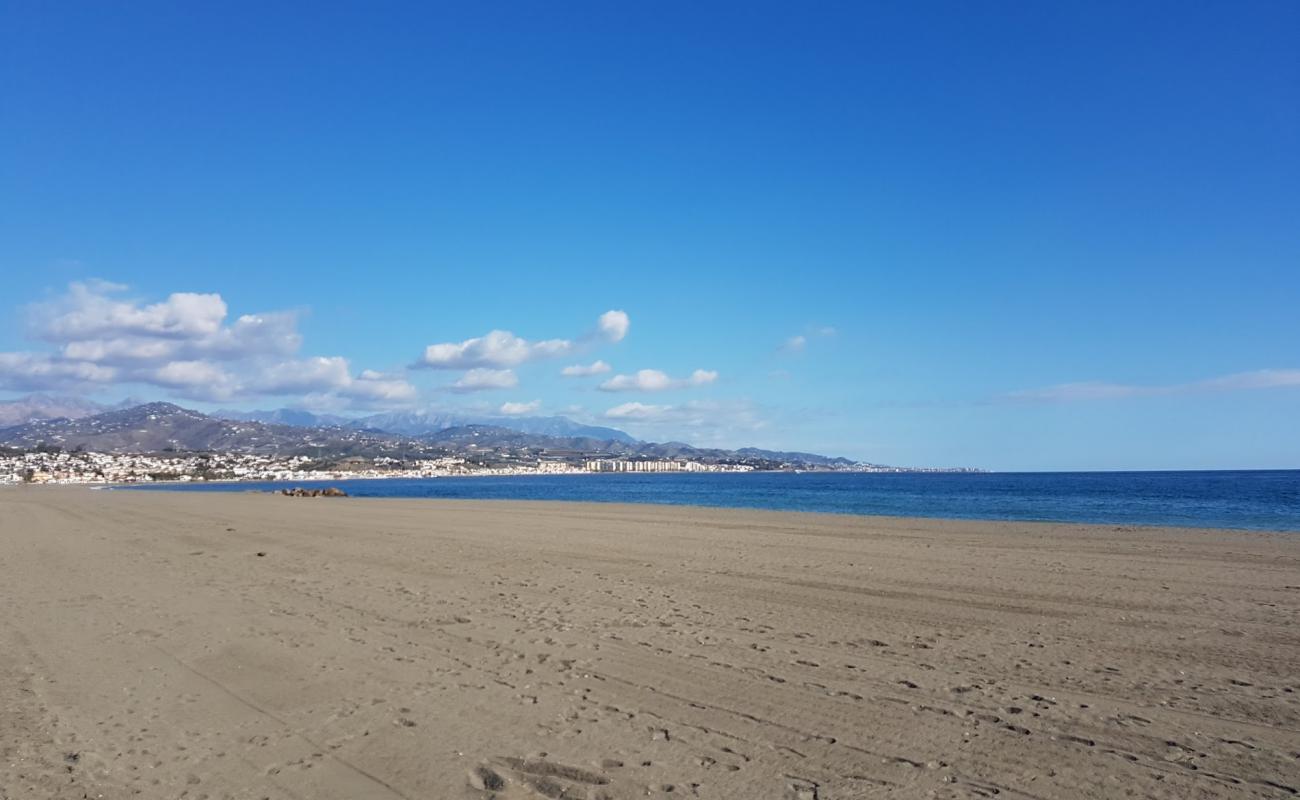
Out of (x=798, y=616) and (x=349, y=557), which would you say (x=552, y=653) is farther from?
(x=349, y=557)

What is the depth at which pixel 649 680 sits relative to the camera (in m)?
7.32

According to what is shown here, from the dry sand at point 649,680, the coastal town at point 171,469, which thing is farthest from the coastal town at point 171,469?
the dry sand at point 649,680

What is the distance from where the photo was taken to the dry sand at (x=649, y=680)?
205 inches

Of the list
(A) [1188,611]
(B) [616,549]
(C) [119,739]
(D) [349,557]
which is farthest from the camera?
(B) [616,549]

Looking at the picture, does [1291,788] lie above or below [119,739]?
above

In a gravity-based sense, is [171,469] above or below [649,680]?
below

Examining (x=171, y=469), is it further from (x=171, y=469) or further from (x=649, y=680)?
(x=649, y=680)

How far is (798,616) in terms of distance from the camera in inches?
408

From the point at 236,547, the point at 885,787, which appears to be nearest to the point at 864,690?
the point at 885,787

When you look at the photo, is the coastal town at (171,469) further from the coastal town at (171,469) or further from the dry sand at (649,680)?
the dry sand at (649,680)

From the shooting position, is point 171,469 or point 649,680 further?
point 171,469

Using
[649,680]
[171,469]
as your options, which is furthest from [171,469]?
[649,680]

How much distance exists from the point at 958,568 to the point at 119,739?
1393 centimetres

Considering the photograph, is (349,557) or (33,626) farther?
(349,557)
